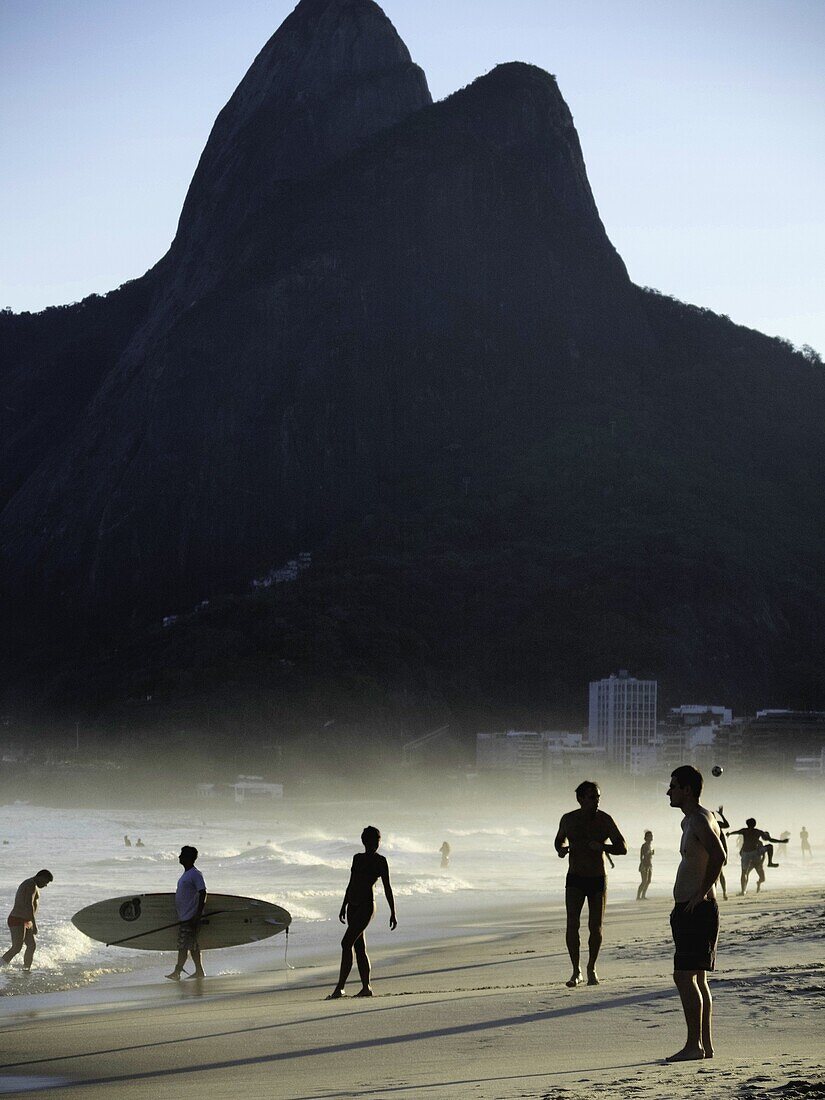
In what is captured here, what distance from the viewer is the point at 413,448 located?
521ft

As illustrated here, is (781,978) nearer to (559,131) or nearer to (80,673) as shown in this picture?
(80,673)

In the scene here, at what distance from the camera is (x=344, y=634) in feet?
424

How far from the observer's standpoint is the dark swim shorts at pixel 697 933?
8555mm

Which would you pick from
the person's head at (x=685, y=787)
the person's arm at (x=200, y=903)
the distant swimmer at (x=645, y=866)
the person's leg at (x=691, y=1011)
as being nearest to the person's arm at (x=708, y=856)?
the person's head at (x=685, y=787)

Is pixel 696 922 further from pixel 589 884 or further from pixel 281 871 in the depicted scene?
pixel 281 871

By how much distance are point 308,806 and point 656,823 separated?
2334 centimetres

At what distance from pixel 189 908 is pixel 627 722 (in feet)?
355

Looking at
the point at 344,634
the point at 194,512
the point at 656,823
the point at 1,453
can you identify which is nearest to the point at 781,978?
the point at 656,823

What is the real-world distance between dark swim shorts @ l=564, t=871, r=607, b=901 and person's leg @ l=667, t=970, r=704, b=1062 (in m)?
3.00

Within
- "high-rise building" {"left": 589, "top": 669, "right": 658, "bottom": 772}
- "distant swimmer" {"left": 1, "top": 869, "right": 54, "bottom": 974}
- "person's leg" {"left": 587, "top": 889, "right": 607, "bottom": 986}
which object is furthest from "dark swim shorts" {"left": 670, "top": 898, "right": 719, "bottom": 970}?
"high-rise building" {"left": 589, "top": 669, "right": 658, "bottom": 772}

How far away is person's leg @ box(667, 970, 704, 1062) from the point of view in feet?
27.9

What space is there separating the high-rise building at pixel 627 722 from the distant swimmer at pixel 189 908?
107339 mm

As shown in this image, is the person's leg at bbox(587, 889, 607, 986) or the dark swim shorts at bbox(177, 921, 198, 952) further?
the dark swim shorts at bbox(177, 921, 198, 952)

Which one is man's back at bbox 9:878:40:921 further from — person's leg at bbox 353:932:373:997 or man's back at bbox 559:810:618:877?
man's back at bbox 559:810:618:877
